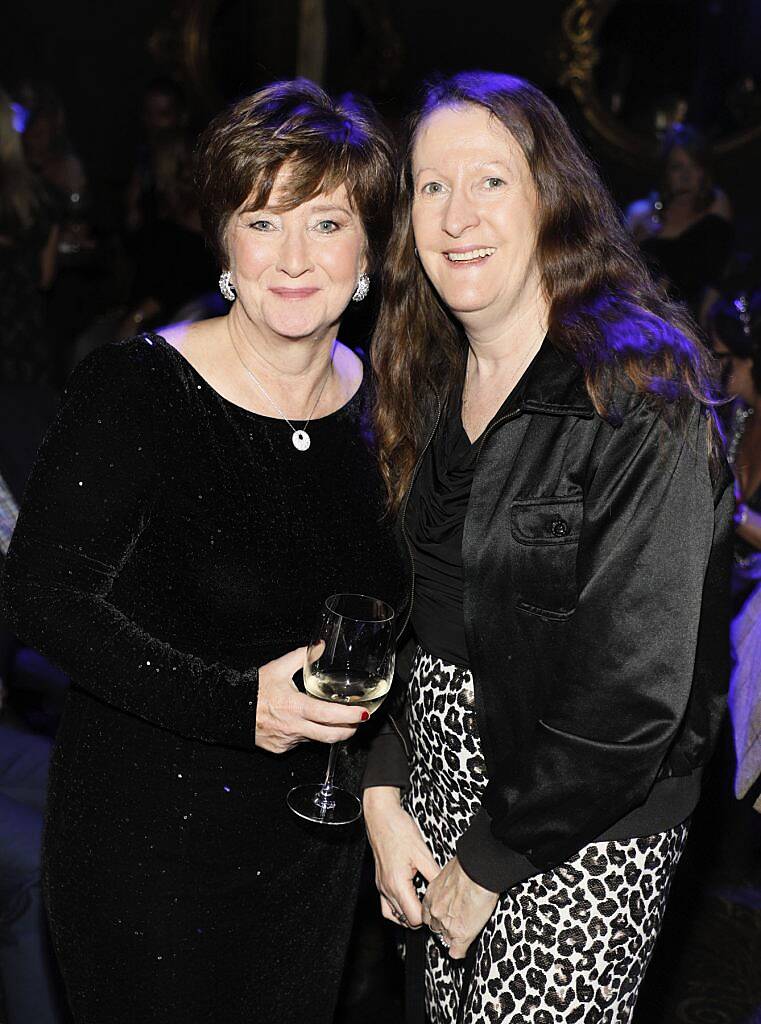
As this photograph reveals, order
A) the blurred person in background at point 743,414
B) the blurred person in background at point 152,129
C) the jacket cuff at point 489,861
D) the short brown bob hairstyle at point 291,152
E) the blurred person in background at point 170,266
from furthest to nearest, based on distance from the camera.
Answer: the blurred person in background at point 152,129 < the blurred person in background at point 170,266 < the blurred person in background at point 743,414 < the short brown bob hairstyle at point 291,152 < the jacket cuff at point 489,861

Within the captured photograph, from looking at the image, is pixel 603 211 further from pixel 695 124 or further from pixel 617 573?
pixel 695 124

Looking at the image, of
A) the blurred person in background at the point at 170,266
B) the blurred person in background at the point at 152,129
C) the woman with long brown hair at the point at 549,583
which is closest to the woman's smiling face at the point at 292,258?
the woman with long brown hair at the point at 549,583

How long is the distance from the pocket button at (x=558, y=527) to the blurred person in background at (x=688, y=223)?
17.5 ft

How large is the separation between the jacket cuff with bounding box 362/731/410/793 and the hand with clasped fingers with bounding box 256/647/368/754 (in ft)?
1.04

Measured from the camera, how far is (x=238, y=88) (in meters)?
6.41

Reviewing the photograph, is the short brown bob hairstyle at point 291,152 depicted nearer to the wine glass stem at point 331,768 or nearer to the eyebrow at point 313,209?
the eyebrow at point 313,209

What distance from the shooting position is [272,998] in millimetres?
2105

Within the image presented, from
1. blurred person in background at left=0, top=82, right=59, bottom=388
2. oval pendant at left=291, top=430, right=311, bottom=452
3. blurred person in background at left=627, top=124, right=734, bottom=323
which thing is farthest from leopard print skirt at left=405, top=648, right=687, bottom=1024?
blurred person in background at left=627, top=124, right=734, bottom=323

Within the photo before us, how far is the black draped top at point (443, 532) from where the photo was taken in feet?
6.33

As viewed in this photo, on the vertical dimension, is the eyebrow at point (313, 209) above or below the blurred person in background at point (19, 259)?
above

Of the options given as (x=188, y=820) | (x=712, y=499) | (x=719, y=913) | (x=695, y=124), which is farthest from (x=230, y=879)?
(x=695, y=124)

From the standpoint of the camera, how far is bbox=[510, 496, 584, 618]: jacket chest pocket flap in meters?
1.73

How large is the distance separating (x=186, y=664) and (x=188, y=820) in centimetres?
30

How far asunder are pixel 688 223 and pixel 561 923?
Answer: 231 inches
